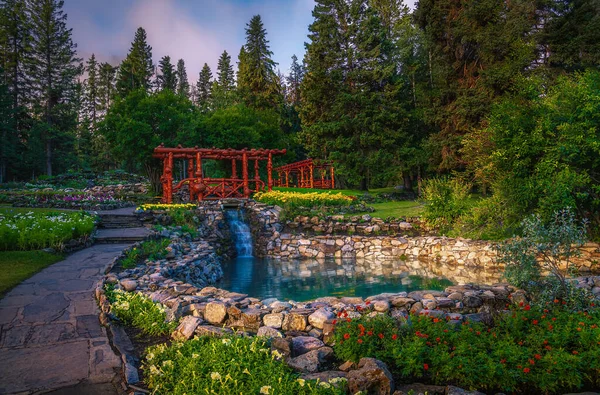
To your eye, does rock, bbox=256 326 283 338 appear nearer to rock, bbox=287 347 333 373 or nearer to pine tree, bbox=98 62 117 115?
rock, bbox=287 347 333 373

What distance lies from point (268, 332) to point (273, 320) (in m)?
0.36

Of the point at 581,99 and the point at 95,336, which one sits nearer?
the point at 95,336

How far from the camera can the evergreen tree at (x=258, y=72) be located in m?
33.6

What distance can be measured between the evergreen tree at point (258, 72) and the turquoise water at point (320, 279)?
975 inches

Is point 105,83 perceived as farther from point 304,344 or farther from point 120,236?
point 304,344

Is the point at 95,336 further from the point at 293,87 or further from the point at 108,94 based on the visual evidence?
the point at 108,94

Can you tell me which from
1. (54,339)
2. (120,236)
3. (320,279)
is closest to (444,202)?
(320,279)

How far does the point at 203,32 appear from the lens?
13.3 meters

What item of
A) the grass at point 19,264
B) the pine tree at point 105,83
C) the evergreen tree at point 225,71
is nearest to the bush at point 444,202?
the grass at point 19,264

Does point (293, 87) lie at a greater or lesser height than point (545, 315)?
greater

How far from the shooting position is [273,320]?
14.1 feet

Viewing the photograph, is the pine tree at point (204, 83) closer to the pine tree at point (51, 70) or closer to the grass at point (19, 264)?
the pine tree at point (51, 70)

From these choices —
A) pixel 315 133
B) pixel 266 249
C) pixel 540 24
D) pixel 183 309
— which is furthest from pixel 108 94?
pixel 183 309

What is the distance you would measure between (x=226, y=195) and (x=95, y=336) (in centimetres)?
1325
